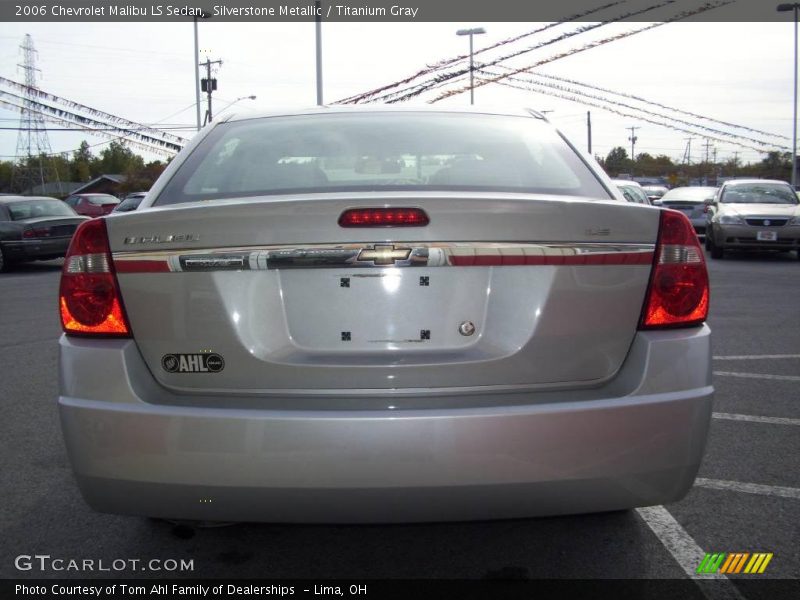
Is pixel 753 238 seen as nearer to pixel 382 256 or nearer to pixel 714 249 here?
pixel 714 249

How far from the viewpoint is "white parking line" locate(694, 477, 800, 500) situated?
372 cm

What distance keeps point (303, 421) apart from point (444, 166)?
47.1 inches

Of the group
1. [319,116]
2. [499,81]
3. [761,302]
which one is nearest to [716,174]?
[499,81]

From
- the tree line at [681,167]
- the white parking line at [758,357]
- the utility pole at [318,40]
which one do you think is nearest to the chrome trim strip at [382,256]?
the white parking line at [758,357]

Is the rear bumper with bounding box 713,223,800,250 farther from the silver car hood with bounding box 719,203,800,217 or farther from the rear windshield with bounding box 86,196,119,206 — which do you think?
the rear windshield with bounding box 86,196,119,206

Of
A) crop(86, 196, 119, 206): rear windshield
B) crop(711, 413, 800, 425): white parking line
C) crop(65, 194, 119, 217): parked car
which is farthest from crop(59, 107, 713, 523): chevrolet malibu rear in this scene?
crop(86, 196, 119, 206): rear windshield

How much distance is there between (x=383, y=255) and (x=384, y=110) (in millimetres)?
1410

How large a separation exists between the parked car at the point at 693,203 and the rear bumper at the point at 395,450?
1949cm

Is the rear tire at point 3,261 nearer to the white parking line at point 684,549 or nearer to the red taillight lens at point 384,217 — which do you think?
the white parking line at point 684,549

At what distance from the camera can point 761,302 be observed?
33.9 feet

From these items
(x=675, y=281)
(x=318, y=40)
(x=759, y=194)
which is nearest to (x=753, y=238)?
(x=759, y=194)

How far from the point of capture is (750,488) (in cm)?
379

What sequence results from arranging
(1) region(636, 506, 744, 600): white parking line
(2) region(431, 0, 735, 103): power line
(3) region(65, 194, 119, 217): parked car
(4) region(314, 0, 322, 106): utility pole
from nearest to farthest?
1. (1) region(636, 506, 744, 600): white parking line
2. (3) region(65, 194, 119, 217): parked car
3. (4) region(314, 0, 322, 106): utility pole
4. (2) region(431, 0, 735, 103): power line

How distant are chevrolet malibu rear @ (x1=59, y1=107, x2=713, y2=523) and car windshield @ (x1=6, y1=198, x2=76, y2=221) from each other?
1611 cm
